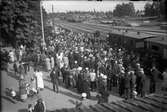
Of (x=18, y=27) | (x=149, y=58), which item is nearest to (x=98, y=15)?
(x=149, y=58)

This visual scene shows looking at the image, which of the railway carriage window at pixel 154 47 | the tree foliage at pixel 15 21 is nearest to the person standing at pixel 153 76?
the railway carriage window at pixel 154 47

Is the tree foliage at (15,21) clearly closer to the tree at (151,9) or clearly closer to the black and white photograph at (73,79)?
the black and white photograph at (73,79)

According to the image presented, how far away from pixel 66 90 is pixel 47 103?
2099 mm

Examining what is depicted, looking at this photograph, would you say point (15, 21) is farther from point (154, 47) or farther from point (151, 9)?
point (151, 9)

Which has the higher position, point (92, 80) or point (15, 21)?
point (15, 21)

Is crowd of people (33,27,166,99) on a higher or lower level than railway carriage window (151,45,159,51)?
lower

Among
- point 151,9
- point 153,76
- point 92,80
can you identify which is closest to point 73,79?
point 92,80

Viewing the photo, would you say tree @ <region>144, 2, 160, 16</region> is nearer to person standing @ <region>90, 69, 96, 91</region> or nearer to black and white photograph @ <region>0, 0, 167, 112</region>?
black and white photograph @ <region>0, 0, 167, 112</region>

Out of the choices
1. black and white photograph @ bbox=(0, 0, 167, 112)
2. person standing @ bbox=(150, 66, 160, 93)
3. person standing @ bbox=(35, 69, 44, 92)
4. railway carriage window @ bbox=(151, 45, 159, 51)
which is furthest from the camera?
railway carriage window @ bbox=(151, 45, 159, 51)

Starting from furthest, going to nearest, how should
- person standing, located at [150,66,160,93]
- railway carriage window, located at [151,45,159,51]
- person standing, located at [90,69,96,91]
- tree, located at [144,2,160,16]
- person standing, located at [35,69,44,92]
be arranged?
tree, located at [144,2,160,16] < railway carriage window, located at [151,45,159,51] < person standing, located at [35,69,44,92] < person standing, located at [90,69,96,91] < person standing, located at [150,66,160,93]

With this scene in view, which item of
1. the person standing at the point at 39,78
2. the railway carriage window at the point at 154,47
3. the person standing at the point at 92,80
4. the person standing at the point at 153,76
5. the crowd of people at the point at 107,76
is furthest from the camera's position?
the railway carriage window at the point at 154,47

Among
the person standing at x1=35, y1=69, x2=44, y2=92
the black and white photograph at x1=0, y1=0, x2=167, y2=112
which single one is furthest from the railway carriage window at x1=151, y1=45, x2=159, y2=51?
the person standing at x1=35, y1=69, x2=44, y2=92

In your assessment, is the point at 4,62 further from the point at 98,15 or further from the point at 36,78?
the point at 98,15

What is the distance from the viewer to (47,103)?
12.2 metres
